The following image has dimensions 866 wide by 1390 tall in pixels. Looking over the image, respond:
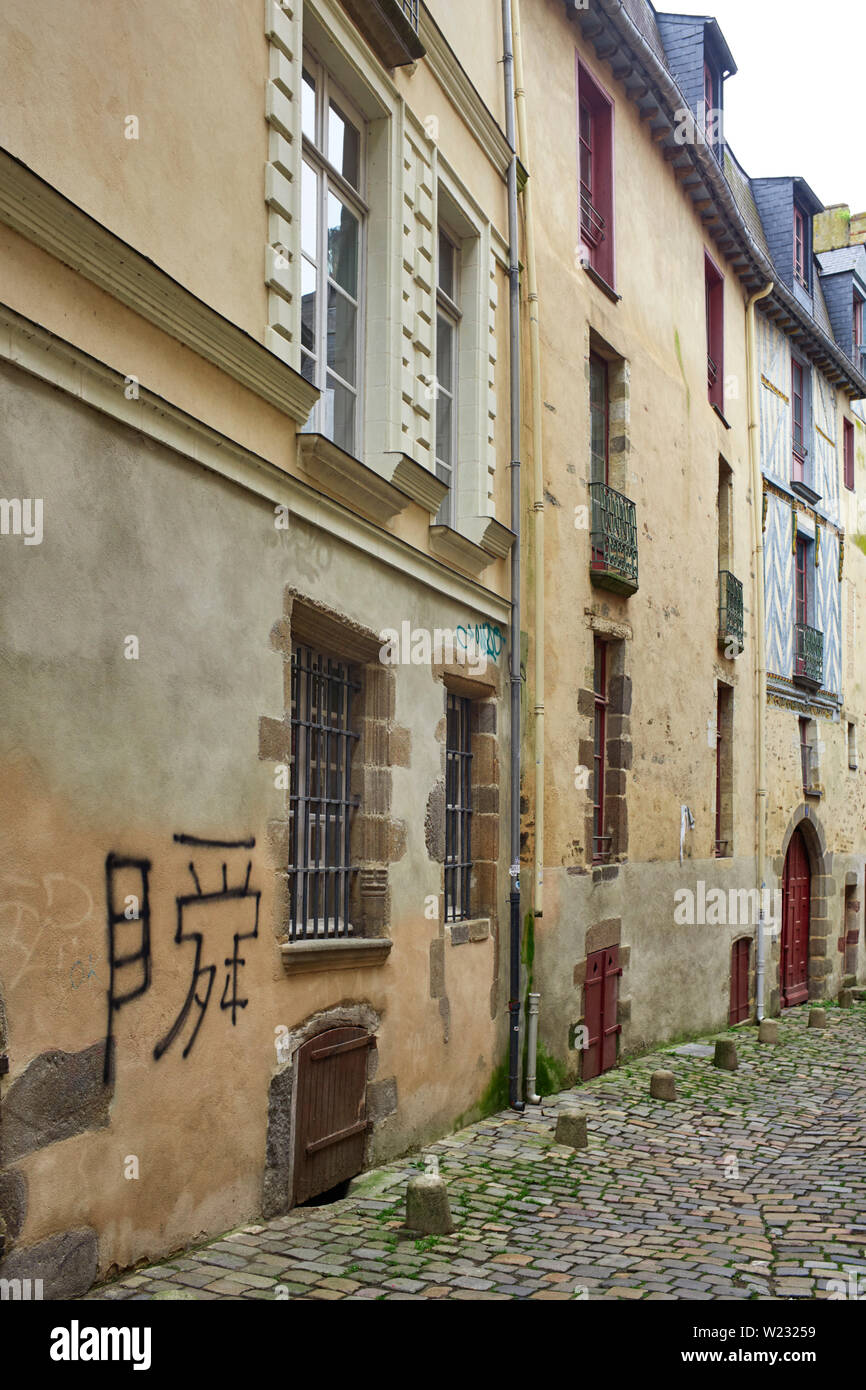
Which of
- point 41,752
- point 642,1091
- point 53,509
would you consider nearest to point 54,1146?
point 41,752

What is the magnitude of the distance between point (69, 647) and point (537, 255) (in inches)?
252

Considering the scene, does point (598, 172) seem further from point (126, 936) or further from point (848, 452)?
point (848, 452)

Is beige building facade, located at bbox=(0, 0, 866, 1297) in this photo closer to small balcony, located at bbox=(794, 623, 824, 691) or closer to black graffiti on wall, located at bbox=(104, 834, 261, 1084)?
black graffiti on wall, located at bbox=(104, 834, 261, 1084)

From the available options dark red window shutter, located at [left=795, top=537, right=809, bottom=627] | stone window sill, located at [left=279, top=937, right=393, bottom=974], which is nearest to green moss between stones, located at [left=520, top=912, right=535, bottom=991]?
stone window sill, located at [left=279, top=937, right=393, bottom=974]

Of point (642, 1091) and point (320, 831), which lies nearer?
point (320, 831)

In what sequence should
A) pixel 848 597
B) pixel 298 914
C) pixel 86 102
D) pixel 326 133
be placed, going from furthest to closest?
pixel 848 597 → pixel 326 133 → pixel 298 914 → pixel 86 102

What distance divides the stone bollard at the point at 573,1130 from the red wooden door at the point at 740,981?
6.99 m

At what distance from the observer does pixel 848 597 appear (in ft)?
65.9

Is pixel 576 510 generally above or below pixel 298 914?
above

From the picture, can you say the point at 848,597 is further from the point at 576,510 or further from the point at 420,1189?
the point at 420,1189

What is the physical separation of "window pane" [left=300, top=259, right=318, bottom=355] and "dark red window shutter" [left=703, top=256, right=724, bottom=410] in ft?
28.9

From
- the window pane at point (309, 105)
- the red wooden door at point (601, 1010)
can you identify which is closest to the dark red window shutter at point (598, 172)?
the window pane at point (309, 105)

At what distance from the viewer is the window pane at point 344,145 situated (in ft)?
22.2

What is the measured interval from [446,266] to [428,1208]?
5.86m
